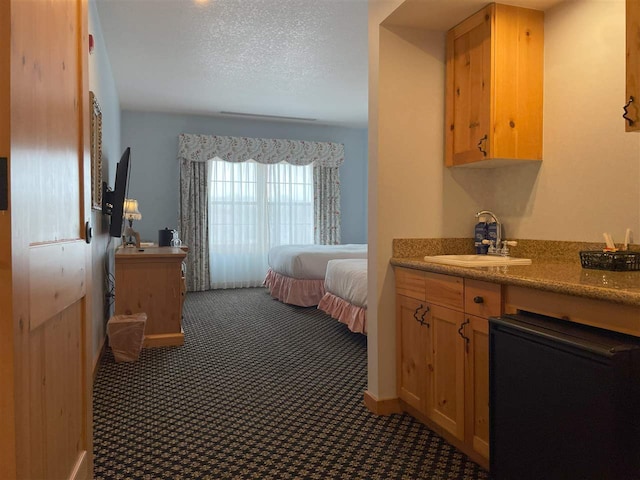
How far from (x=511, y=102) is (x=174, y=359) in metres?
2.94

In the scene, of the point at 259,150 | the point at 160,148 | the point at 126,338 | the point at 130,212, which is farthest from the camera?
the point at 259,150

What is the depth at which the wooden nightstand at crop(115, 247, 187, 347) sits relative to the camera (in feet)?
12.7

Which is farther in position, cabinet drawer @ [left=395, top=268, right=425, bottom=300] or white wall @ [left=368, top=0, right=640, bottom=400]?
cabinet drawer @ [left=395, top=268, right=425, bottom=300]

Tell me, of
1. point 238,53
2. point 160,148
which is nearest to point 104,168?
point 238,53

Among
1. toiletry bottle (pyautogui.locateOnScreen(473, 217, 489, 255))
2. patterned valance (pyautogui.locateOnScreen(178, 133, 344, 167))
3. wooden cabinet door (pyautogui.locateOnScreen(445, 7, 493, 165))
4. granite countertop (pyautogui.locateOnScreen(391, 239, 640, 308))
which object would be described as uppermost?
patterned valance (pyautogui.locateOnScreen(178, 133, 344, 167))

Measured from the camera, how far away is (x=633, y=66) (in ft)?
5.43

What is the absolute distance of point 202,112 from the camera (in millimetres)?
6953

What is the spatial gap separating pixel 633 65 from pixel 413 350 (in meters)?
1.56

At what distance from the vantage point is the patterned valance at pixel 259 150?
23.1ft

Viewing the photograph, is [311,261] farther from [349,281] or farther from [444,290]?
[444,290]

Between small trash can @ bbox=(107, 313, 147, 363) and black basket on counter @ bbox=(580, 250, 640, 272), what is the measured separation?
3056 mm

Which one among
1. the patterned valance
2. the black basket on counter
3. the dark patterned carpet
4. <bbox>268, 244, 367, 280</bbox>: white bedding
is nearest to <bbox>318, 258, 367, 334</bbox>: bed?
the dark patterned carpet

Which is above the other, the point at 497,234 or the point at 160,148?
the point at 160,148

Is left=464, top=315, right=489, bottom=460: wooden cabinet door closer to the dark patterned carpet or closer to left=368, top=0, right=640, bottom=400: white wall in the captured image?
the dark patterned carpet
